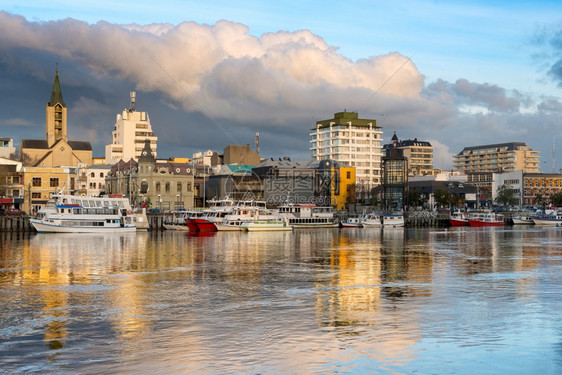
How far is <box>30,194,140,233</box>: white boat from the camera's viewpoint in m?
99.4

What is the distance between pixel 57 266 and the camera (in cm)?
5100

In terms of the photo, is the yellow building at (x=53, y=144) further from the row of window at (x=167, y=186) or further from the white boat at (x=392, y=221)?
the white boat at (x=392, y=221)

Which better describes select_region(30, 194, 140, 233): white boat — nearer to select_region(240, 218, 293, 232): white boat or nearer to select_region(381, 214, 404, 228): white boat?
select_region(240, 218, 293, 232): white boat

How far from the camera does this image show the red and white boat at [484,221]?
145 meters

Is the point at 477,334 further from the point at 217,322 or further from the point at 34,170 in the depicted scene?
the point at 34,170

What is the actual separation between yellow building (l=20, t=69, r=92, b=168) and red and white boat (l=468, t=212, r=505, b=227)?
→ 4463 inches

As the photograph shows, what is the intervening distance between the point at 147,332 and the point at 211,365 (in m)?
5.63

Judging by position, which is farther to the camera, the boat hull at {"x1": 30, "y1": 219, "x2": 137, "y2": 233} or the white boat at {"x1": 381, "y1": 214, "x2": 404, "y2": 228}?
the white boat at {"x1": 381, "y1": 214, "x2": 404, "y2": 228}

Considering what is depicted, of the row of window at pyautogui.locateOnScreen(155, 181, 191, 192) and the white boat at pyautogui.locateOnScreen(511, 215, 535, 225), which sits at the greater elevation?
the row of window at pyautogui.locateOnScreen(155, 181, 191, 192)

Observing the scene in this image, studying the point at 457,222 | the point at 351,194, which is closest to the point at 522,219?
the point at 457,222

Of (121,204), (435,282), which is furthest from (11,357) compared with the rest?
(121,204)

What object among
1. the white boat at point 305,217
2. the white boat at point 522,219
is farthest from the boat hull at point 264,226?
the white boat at point 522,219

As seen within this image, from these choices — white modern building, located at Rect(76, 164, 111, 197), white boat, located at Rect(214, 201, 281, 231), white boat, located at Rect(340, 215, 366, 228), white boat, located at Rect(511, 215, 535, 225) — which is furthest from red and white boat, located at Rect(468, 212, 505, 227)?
white modern building, located at Rect(76, 164, 111, 197)

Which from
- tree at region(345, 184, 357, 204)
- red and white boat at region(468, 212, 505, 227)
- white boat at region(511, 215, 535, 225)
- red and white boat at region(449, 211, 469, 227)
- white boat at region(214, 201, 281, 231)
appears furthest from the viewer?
tree at region(345, 184, 357, 204)
